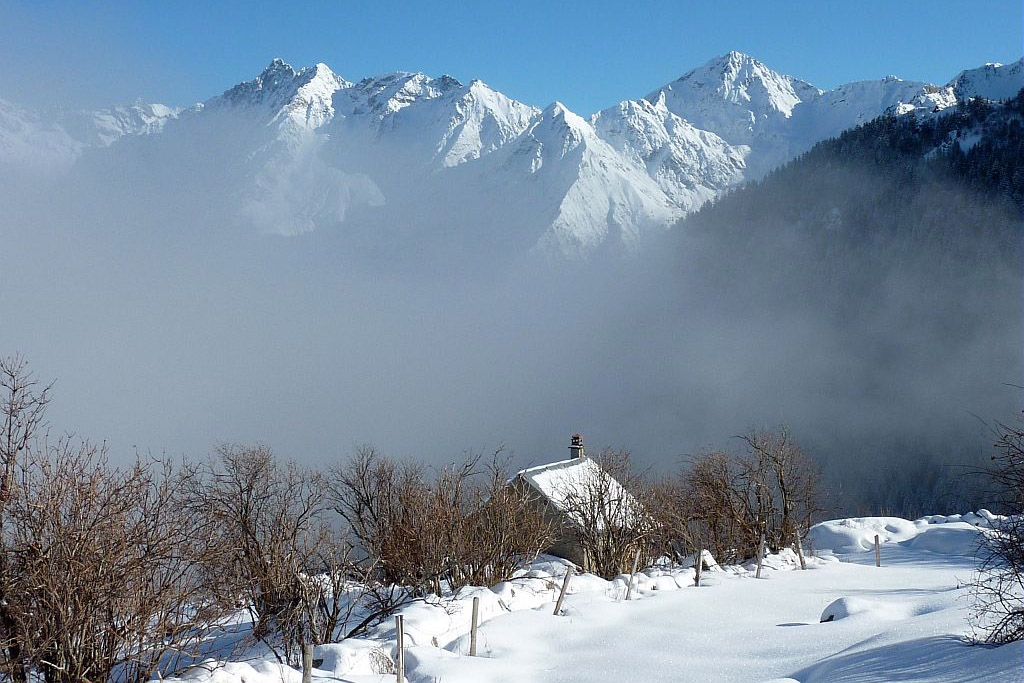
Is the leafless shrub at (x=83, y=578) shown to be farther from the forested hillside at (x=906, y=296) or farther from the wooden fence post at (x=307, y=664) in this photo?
the forested hillside at (x=906, y=296)

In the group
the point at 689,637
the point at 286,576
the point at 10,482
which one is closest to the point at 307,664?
the point at 286,576

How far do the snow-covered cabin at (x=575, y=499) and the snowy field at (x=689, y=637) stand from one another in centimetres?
271

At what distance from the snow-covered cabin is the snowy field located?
2706 millimetres

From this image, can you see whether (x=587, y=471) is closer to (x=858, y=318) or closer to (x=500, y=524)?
(x=500, y=524)

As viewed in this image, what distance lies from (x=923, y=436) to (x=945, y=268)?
5031cm

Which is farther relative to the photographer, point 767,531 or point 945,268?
point 945,268

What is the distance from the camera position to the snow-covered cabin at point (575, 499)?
30.0 metres

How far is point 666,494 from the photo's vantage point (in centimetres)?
3538

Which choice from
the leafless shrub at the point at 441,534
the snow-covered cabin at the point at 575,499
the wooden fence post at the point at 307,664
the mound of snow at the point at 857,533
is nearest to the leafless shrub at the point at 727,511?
the snow-covered cabin at the point at 575,499

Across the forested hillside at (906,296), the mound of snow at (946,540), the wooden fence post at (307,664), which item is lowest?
the mound of snow at (946,540)

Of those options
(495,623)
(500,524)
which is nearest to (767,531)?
(500,524)

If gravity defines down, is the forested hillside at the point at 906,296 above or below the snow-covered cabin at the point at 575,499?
above

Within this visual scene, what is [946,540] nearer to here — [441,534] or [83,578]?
[441,534]

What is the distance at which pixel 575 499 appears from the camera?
104 feet
